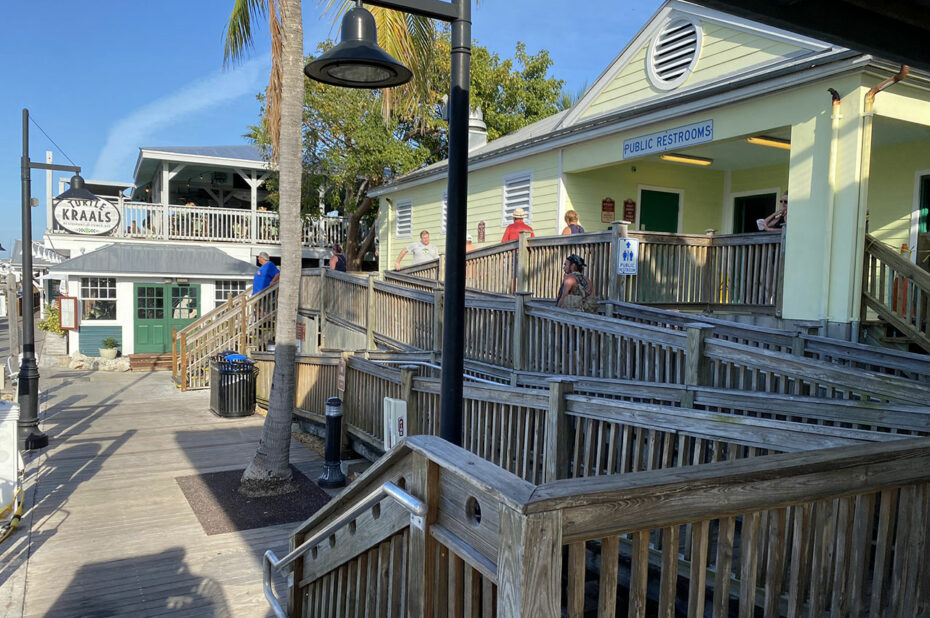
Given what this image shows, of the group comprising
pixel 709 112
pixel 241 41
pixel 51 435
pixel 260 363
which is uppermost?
pixel 241 41

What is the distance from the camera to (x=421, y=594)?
2326 mm

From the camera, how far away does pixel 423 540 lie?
2277 mm

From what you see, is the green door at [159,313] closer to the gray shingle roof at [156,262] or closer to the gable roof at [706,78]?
the gray shingle roof at [156,262]

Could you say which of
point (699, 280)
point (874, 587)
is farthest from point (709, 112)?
point (874, 587)

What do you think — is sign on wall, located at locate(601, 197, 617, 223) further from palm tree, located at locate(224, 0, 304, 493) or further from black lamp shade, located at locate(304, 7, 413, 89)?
black lamp shade, located at locate(304, 7, 413, 89)

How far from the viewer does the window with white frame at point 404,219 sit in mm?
19969

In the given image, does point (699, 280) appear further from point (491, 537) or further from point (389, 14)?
point (491, 537)

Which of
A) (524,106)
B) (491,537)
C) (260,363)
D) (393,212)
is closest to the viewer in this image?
(491,537)

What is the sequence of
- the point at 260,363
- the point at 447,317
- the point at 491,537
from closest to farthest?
the point at 491,537, the point at 447,317, the point at 260,363

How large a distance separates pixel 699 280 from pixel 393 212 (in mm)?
12718

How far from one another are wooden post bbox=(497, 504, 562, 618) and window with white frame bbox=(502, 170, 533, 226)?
1353cm

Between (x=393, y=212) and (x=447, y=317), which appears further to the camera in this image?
(x=393, y=212)

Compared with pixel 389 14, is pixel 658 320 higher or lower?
lower

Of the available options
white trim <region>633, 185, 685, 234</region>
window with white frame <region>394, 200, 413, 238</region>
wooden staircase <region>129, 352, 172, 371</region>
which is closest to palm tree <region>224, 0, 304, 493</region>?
white trim <region>633, 185, 685, 234</region>
